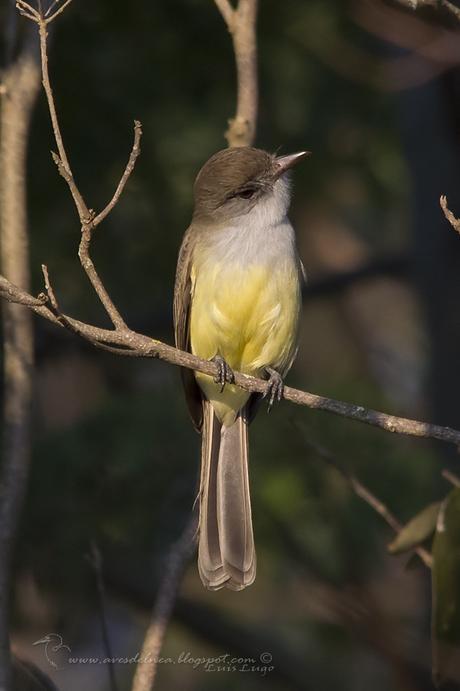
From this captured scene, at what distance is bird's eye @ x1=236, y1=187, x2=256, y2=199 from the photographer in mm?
5613

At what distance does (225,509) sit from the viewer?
530 centimetres

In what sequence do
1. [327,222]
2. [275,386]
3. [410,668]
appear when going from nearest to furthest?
1. [275,386]
2. [410,668]
3. [327,222]

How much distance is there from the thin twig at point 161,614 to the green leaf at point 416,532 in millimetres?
814

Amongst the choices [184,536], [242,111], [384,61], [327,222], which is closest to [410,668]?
[184,536]

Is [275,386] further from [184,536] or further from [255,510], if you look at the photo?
[255,510]

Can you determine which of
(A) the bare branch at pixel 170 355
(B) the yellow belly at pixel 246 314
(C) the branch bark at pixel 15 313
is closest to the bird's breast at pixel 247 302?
(B) the yellow belly at pixel 246 314

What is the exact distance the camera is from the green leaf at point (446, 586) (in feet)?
14.8

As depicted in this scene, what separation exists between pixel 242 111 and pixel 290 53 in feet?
6.90

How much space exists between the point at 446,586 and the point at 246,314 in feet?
4.50

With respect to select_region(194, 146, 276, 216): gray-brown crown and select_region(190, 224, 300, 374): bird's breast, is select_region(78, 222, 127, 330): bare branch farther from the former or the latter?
select_region(194, 146, 276, 216): gray-brown crown

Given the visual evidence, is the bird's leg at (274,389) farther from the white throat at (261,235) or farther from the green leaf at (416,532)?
the green leaf at (416,532)

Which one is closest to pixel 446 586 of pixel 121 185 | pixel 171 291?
pixel 121 185

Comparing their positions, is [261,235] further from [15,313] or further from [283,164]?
[15,313]

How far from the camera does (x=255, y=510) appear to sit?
23.2 ft
